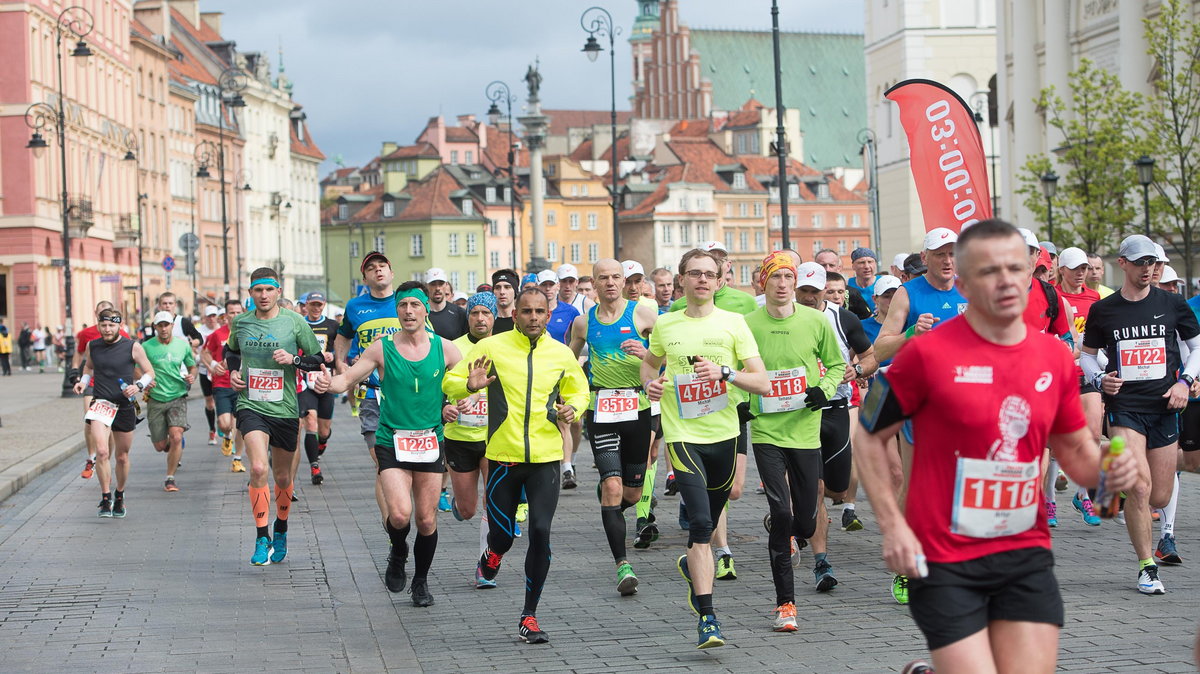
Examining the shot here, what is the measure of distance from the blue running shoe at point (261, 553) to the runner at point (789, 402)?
403 cm

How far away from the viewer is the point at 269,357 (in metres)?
12.2

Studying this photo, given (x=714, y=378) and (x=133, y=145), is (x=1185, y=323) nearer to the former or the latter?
(x=714, y=378)

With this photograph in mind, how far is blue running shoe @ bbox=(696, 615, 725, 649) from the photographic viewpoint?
835 cm

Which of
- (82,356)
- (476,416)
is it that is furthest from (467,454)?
(82,356)

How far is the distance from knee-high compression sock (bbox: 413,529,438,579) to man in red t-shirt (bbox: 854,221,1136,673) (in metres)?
5.35

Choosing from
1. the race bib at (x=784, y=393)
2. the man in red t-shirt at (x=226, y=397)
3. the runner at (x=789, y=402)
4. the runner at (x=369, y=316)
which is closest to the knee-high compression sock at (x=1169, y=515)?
the runner at (x=789, y=402)

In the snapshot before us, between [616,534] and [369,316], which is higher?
[369,316]

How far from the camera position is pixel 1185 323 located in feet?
35.2

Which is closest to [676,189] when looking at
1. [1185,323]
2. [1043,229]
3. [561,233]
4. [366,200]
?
[561,233]

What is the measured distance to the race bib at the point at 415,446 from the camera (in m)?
10.4

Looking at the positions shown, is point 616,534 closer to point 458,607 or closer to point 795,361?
point 458,607

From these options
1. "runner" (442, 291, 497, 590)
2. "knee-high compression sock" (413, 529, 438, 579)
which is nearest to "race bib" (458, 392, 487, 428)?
"runner" (442, 291, 497, 590)

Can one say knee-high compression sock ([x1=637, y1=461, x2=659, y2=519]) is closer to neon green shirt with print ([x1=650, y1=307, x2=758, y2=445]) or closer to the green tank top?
the green tank top

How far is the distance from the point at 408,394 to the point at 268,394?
208cm
